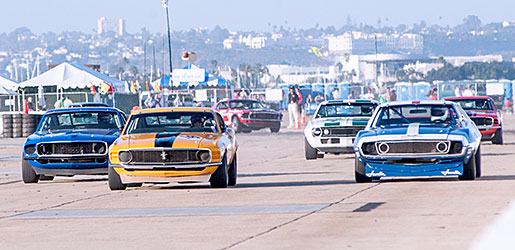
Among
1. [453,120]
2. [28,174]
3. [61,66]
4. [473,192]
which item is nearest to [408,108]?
[453,120]

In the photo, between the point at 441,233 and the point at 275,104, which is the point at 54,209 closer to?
the point at 441,233

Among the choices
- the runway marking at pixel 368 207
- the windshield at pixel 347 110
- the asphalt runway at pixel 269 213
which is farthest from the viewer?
the windshield at pixel 347 110

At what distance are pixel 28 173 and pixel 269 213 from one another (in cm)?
714

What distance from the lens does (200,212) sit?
12.9 metres

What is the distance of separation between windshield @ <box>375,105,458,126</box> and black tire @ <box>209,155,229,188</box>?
2604mm

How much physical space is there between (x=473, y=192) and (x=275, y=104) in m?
65.9

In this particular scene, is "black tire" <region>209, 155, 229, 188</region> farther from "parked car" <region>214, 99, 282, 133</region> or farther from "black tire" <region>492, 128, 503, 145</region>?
"parked car" <region>214, 99, 282, 133</region>

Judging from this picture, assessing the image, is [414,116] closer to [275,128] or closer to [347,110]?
[347,110]

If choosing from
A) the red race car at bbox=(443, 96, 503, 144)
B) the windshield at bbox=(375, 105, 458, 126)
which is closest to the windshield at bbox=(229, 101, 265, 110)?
the red race car at bbox=(443, 96, 503, 144)

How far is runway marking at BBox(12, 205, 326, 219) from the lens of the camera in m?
12.8

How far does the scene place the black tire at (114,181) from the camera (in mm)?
16125

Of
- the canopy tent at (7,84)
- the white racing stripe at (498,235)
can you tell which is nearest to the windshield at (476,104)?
the white racing stripe at (498,235)

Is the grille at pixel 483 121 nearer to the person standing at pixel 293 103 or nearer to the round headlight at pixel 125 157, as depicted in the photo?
the round headlight at pixel 125 157

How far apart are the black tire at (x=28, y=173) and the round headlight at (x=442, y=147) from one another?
6635mm
